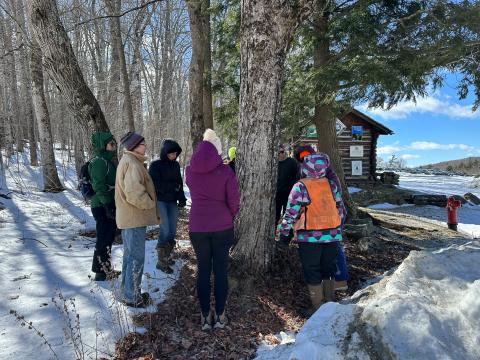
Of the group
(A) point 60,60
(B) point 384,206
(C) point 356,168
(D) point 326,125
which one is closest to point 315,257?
(A) point 60,60

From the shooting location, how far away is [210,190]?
11.5ft

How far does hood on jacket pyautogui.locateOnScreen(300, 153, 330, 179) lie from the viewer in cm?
404

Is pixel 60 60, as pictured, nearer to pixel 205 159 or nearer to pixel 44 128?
pixel 205 159

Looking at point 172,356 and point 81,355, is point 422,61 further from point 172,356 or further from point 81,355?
point 81,355

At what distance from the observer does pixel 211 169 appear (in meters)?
3.46

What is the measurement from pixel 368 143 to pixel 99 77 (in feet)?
51.1

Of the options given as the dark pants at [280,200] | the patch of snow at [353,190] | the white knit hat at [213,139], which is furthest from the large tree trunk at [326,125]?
the patch of snow at [353,190]

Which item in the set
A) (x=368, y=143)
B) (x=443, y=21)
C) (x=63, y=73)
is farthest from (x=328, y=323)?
(x=368, y=143)

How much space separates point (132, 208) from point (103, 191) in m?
0.72

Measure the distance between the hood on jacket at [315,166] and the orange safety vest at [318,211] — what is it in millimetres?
68

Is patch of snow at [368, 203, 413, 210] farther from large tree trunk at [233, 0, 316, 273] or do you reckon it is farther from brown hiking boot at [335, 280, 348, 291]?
large tree trunk at [233, 0, 316, 273]

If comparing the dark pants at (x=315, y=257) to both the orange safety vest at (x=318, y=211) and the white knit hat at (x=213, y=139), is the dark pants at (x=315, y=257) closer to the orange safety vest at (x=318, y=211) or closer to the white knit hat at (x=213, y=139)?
the orange safety vest at (x=318, y=211)

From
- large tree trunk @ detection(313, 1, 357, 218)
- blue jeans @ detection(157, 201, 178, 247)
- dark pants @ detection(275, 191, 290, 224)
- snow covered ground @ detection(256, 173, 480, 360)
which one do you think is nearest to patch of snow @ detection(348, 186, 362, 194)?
large tree trunk @ detection(313, 1, 357, 218)

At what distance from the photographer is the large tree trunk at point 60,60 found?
19.7 ft
